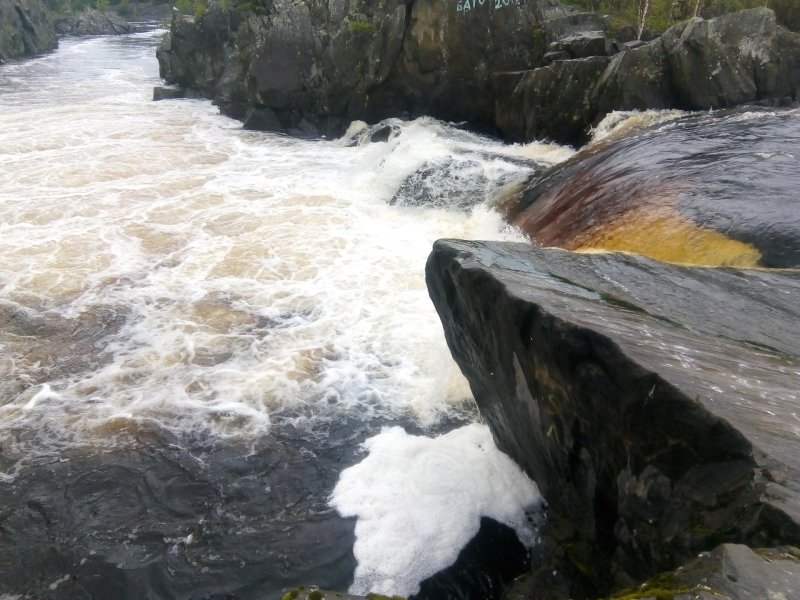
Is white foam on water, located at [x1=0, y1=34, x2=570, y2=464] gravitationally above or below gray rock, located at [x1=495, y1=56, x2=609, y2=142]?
below

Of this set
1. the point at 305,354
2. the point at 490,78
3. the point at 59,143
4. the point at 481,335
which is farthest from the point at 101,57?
the point at 481,335

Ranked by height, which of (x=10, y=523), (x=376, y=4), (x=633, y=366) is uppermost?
(x=376, y=4)

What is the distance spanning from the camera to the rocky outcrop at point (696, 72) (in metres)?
11.1

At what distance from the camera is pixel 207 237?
406 inches

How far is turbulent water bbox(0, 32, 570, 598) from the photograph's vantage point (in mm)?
4688

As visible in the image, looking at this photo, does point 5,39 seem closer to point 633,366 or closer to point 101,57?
point 101,57

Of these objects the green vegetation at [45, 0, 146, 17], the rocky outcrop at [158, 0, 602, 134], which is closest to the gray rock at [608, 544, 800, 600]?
the rocky outcrop at [158, 0, 602, 134]

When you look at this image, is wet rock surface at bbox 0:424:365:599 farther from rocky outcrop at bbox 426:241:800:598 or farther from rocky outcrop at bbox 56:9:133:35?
rocky outcrop at bbox 56:9:133:35

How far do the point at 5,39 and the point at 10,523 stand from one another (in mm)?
41012

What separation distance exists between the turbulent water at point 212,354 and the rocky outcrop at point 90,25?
46.0 m

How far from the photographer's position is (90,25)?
52562 mm

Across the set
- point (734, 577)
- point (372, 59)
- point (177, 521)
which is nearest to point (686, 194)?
point (734, 577)

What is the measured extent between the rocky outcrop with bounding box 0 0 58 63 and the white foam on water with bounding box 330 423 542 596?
40.3 metres

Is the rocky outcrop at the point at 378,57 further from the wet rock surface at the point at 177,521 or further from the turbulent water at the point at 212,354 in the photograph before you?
the wet rock surface at the point at 177,521
